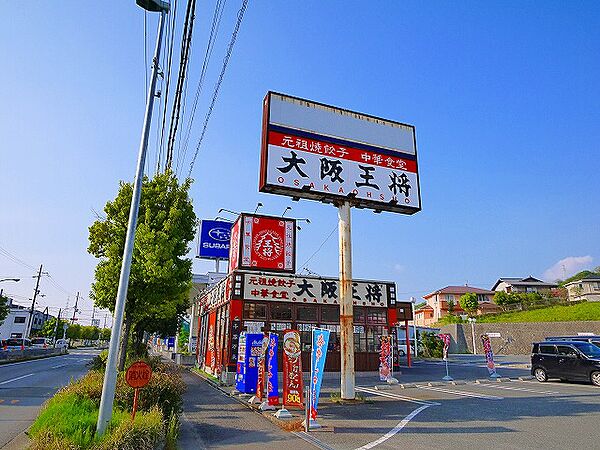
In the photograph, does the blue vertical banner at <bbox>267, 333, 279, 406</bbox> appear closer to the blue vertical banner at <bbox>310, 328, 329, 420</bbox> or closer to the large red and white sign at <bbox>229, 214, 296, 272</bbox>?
the blue vertical banner at <bbox>310, 328, 329, 420</bbox>

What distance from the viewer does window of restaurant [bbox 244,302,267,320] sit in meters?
20.7

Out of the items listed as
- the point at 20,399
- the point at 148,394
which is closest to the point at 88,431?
the point at 148,394

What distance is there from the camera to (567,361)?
690 inches

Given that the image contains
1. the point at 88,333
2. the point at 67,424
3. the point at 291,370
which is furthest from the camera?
the point at 88,333

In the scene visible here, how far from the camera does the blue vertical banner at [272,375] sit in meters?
12.0

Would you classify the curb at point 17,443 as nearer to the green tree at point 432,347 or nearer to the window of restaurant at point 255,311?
the window of restaurant at point 255,311

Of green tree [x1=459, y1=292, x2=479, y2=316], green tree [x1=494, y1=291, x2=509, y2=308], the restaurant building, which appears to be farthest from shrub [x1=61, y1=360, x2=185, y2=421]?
green tree [x1=494, y1=291, x2=509, y2=308]

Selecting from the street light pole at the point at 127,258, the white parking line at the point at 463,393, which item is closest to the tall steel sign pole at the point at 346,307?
the white parking line at the point at 463,393

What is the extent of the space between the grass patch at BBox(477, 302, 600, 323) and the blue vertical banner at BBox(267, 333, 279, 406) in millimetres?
40589

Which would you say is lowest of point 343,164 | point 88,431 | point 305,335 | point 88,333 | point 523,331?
point 88,431

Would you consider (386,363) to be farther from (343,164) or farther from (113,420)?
(113,420)

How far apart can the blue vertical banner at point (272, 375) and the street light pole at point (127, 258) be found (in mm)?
6186

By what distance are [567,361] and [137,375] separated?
59.3 feet

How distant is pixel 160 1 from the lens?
8195 millimetres
